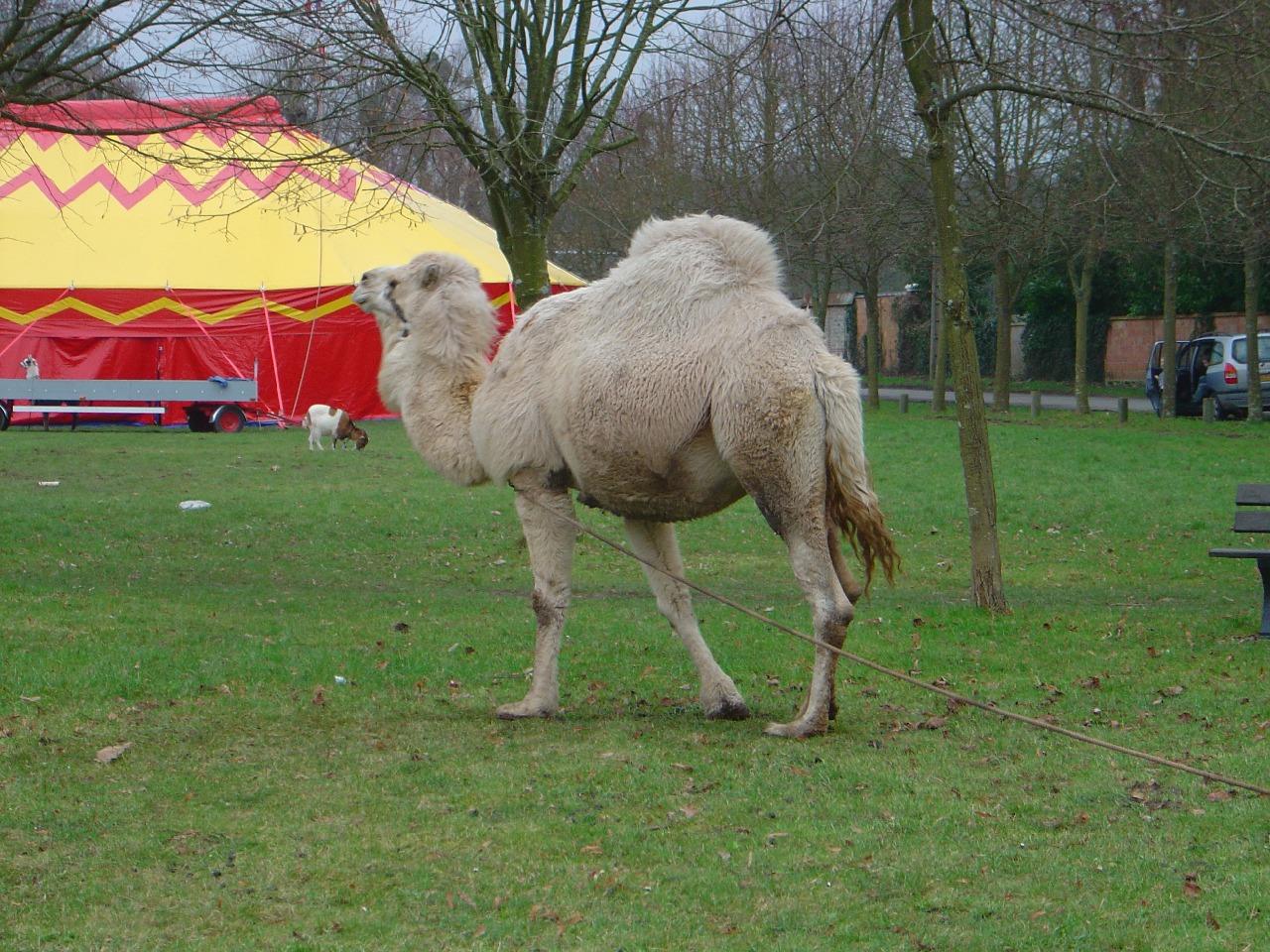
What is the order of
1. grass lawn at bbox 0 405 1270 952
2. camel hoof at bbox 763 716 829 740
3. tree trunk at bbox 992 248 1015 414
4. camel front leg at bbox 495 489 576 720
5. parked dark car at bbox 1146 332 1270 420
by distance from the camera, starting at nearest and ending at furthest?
grass lawn at bbox 0 405 1270 952 → camel hoof at bbox 763 716 829 740 → camel front leg at bbox 495 489 576 720 → parked dark car at bbox 1146 332 1270 420 → tree trunk at bbox 992 248 1015 414

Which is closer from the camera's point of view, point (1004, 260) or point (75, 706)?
point (75, 706)

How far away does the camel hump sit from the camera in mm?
6926

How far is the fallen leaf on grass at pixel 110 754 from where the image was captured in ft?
20.6

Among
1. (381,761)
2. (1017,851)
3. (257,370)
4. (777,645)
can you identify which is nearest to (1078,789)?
(1017,851)

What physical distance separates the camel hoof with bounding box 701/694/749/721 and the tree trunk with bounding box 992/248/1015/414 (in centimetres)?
2562

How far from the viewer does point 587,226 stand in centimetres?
3722

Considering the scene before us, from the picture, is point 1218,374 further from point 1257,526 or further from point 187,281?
point 1257,526

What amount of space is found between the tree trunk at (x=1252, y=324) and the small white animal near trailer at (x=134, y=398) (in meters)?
19.4

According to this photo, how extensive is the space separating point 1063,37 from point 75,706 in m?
6.64

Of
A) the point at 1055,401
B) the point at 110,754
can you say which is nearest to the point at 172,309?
the point at 110,754

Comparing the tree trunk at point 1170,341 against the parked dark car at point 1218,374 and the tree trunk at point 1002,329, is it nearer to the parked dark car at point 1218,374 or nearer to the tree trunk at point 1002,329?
the parked dark car at point 1218,374

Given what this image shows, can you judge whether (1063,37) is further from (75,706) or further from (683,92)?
(75,706)

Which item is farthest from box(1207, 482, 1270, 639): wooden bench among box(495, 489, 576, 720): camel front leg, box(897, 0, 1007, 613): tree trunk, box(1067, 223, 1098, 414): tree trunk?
box(1067, 223, 1098, 414): tree trunk

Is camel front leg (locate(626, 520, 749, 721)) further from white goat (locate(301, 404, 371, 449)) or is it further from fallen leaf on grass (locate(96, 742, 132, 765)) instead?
white goat (locate(301, 404, 371, 449))
